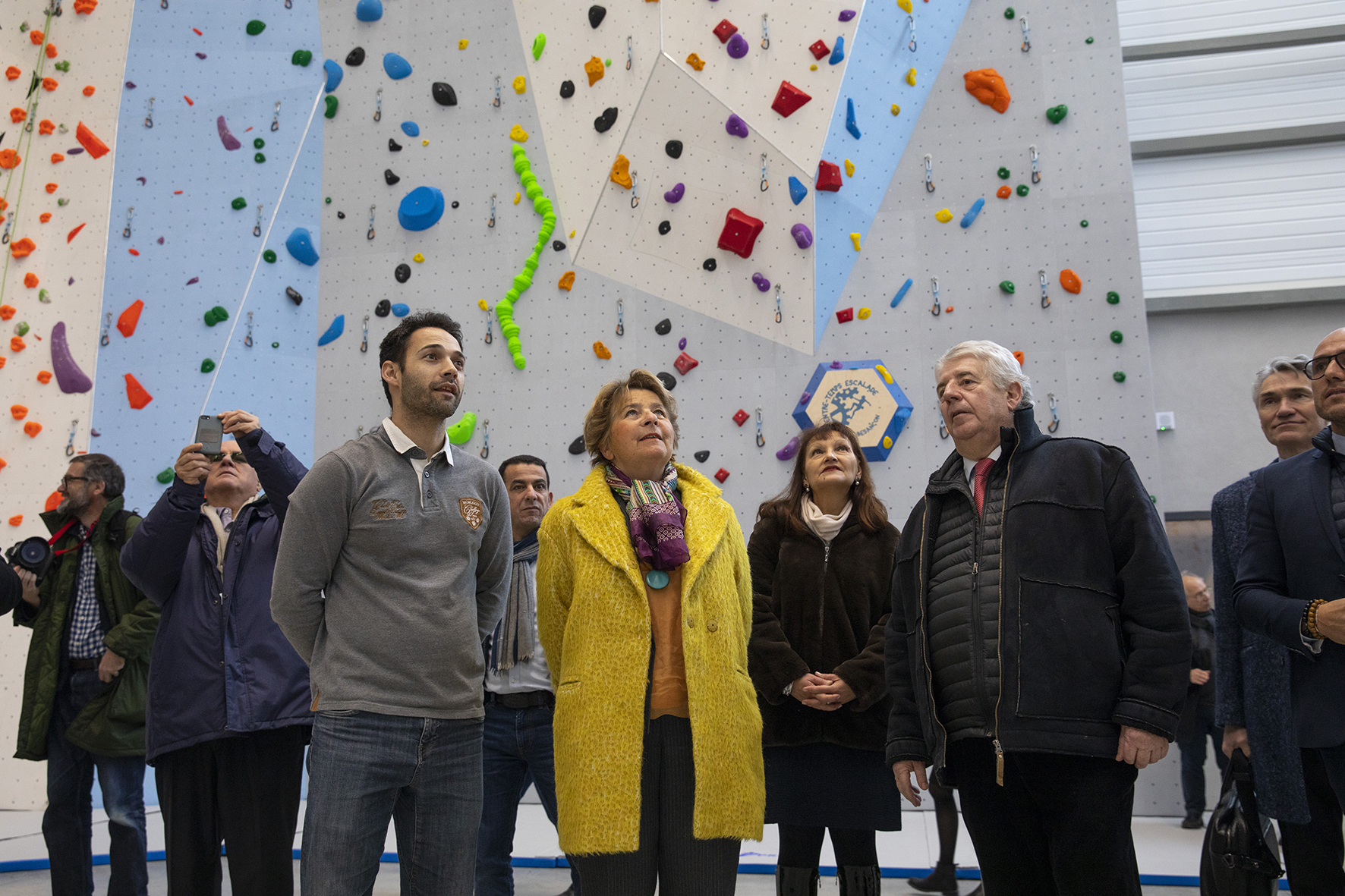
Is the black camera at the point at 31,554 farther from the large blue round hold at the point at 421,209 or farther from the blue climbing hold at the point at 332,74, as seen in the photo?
the blue climbing hold at the point at 332,74

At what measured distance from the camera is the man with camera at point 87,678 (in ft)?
10.2

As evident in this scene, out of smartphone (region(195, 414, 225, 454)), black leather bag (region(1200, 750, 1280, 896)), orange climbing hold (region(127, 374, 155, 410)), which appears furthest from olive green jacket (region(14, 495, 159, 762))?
black leather bag (region(1200, 750, 1280, 896))

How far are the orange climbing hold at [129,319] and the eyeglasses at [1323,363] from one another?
19.4ft

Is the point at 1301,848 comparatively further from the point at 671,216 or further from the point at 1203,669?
the point at 671,216

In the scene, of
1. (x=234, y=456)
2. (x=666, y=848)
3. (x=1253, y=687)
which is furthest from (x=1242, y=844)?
(x=234, y=456)

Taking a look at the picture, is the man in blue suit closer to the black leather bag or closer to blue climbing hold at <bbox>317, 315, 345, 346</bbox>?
the black leather bag

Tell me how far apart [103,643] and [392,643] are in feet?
5.95

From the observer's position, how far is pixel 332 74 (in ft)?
19.5

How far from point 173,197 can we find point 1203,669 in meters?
6.43

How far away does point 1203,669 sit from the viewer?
15.0 feet

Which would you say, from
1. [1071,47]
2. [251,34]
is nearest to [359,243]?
[251,34]

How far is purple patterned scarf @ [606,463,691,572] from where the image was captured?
209cm

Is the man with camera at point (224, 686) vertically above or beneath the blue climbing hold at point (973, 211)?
beneath

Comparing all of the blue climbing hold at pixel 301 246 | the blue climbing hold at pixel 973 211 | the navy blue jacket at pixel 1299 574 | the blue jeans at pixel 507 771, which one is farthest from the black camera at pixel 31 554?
the blue climbing hold at pixel 973 211
